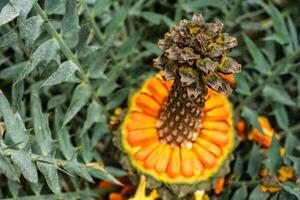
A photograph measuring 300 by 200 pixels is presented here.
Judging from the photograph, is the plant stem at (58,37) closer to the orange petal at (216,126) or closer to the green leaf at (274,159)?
the orange petal at (216,126)

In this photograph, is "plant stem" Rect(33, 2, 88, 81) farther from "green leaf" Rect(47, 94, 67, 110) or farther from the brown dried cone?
the brown dried cone

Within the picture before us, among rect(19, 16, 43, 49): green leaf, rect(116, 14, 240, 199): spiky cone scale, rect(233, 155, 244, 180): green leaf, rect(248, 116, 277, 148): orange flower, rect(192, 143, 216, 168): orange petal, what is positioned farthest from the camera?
rect(248, 116, 277, 148): orange flower

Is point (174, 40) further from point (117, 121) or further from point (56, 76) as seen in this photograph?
point (117, 121)

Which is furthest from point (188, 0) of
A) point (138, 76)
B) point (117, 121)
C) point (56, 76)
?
point (56, 76)

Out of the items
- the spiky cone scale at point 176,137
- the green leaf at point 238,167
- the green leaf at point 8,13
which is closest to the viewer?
the green leaf at point 8,13

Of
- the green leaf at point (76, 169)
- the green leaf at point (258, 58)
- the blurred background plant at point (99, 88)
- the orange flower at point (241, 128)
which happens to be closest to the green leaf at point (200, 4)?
the blurred background plant at point (99, 88)

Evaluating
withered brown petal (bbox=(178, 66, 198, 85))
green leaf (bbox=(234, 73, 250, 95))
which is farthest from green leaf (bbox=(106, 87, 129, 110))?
withered brown petal (bbox=(178, 66, 198, 85))

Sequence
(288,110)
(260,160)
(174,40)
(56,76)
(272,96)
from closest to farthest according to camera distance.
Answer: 1. (174,40)
2. (56,76)
3. (260,160)
4. (272,96)
5. (288,110)
